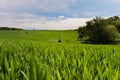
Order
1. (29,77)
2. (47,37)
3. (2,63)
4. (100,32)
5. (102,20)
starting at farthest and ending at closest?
1. (47,37)
2. (102,20)
3. (100,32)
4. (2,63)
5. (29,77)

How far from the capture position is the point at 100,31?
103 m

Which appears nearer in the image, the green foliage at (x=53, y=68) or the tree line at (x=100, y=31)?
the green foliage at (x=53, y=68)

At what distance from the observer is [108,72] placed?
88.5 inches

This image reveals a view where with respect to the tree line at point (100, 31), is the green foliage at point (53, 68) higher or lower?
higher

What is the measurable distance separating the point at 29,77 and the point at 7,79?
0.22 metres

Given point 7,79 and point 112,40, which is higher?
point 7,79

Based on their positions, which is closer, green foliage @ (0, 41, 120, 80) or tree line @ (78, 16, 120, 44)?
green foliage @ (0, 41, 120, 80)

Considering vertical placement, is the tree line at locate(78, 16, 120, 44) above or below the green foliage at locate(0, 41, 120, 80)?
below

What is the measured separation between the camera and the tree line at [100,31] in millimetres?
101375

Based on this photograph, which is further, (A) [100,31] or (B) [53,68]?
(A) [100,31]

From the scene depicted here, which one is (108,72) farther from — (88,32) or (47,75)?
(88,32)

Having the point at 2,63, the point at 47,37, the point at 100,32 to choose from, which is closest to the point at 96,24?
the point at 100,32

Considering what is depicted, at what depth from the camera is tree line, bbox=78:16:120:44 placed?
333 ft

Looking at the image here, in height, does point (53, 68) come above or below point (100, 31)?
above
